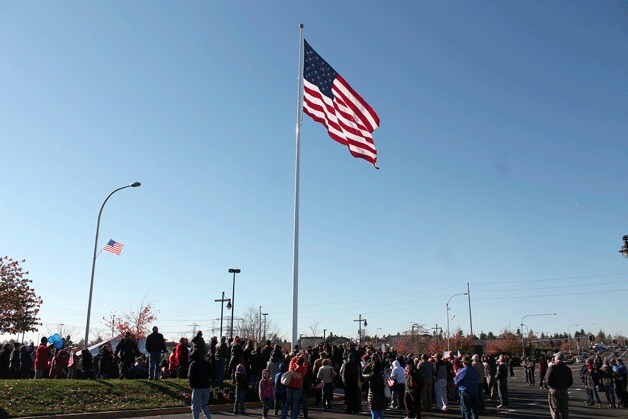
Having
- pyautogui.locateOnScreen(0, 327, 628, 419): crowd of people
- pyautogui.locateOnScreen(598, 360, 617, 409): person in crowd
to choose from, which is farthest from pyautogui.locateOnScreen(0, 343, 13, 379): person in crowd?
pyautogui.locateOnScreen(598, 360, 617, 409): person in crowd

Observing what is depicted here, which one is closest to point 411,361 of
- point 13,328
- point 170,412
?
point 170,412

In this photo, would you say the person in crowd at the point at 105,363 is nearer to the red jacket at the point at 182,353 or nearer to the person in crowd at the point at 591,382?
the red jacket at the point at 182,353

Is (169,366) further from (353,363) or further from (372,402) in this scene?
(372,402)

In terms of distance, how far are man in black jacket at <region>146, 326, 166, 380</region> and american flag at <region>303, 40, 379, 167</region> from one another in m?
9.45

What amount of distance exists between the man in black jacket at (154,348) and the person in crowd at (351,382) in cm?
704

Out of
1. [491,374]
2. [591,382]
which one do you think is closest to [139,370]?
[491,374]

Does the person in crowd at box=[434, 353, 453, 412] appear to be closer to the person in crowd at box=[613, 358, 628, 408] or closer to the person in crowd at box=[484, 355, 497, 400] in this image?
the person in crowd at box=[484, 355, 497, 400]

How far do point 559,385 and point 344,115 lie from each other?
10.9 m

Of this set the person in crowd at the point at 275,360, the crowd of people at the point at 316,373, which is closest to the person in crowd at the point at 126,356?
the crowd of people at the point at 316,373

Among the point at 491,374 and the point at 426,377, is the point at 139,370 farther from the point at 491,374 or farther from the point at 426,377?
the point at 491,374

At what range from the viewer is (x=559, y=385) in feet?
43.8

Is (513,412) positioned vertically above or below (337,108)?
below

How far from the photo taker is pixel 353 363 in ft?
54.5

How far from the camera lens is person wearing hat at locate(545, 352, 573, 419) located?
13.3 meters
